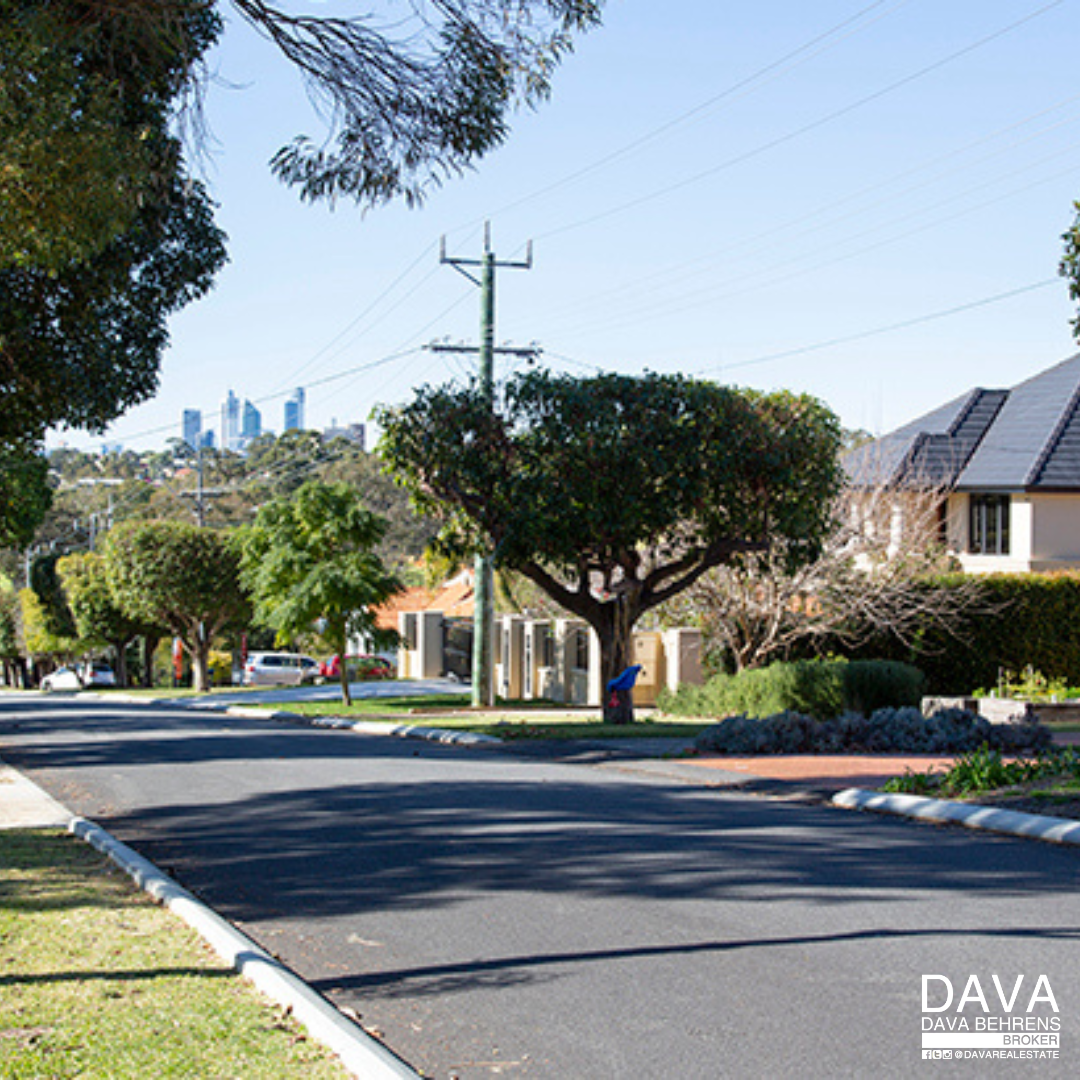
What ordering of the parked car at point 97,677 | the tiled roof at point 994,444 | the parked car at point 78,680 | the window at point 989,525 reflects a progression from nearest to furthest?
1. the tiled roof at point 994,444
2. the window at point 989,525
3. the parked car at point 78,680
4. the parked car at point 97,677

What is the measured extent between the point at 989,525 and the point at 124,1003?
33.6 metres

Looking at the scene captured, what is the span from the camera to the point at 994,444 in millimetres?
38406

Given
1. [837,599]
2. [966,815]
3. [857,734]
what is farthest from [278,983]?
[837,599]

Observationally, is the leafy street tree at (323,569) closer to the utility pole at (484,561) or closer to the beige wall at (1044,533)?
the utility pole at (484,561)

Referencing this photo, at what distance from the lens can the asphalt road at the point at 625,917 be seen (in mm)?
6078

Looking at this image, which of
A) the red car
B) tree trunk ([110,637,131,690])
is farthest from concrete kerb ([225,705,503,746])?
tree trunk ([110,637,131,690])

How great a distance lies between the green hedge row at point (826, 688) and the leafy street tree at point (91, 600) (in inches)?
1679

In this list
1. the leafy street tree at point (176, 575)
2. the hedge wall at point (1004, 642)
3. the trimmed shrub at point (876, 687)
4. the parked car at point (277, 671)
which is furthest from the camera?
the parked car at point (277, 671)

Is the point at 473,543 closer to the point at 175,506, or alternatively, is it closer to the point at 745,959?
the point at 745,959

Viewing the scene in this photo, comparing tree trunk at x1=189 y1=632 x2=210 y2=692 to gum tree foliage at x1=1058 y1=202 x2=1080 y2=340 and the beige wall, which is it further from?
gum tree foliage at x1=1058 y1=202 x2=1080 y2=340

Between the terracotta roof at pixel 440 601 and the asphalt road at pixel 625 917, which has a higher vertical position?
the terracotta roof at pixel 440 601

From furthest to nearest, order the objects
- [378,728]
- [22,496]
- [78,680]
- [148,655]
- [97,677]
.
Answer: [148,655] < [97,677] < [78,680] < [22,496] < [378,728]

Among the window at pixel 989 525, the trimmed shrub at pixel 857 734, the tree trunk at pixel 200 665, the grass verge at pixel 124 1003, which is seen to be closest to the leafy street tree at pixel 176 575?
the tree trunk at pixel 200 665

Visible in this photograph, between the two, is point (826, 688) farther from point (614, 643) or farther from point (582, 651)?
point (582, 651)
